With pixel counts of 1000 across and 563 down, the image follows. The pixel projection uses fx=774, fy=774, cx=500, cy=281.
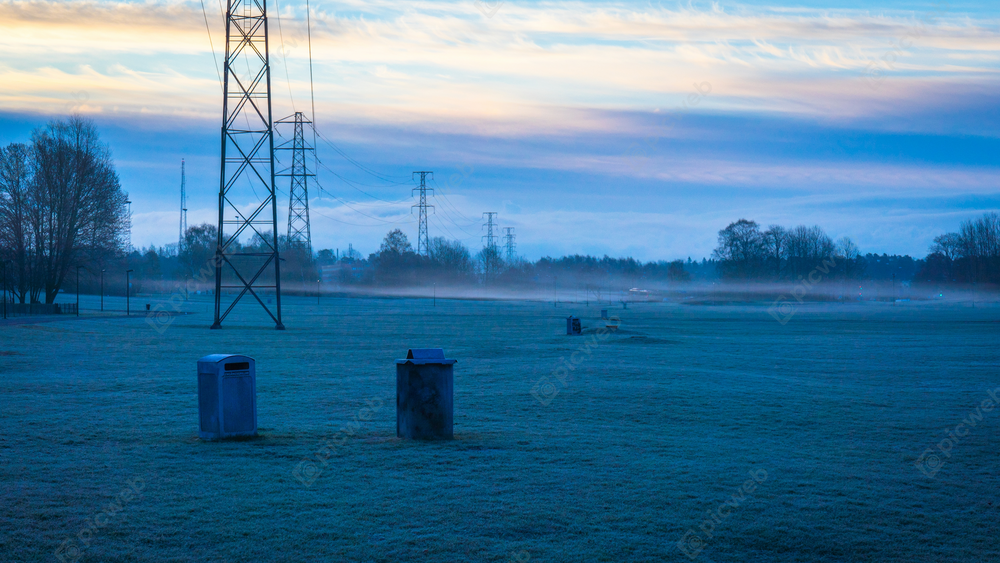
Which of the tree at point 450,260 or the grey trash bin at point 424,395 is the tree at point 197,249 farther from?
the grey trash bin at point 424,395

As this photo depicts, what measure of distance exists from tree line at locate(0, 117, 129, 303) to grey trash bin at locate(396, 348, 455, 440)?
6642 centimetres

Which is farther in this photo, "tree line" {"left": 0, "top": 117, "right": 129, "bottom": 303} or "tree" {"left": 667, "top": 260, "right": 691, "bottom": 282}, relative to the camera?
"tree" {"left": 667, "top": 260, "right": 691, "bottom": 282}

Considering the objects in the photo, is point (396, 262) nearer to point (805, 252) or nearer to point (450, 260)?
point (450, 260)

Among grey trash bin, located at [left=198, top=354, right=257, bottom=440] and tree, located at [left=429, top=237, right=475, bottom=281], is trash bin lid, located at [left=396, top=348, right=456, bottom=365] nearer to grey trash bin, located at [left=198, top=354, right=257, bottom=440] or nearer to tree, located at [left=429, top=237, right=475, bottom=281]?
grey trash bin, located at [left=198, top=354, right=257, bottom=440]

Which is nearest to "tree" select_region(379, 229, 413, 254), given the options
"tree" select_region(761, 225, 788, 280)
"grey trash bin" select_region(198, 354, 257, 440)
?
"tree" select_region(761, 225, 788, 280)

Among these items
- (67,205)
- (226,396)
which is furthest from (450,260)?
(226,396)

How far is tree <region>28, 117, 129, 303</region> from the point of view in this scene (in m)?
67.0

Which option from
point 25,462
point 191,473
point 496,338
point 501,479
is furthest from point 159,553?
point 496,338

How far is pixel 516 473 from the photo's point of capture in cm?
883

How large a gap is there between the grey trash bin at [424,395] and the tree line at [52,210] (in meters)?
66.4

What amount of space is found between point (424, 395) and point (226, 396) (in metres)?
2.64

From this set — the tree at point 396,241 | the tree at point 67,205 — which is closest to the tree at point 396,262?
the tree at point 396,241

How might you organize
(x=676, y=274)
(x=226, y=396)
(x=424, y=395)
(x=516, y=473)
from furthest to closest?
(x=676, y=274) → (x=424, y=395) → (x=226, y=396) → (x=516, y=473)

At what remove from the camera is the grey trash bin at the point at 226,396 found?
10141 mm
